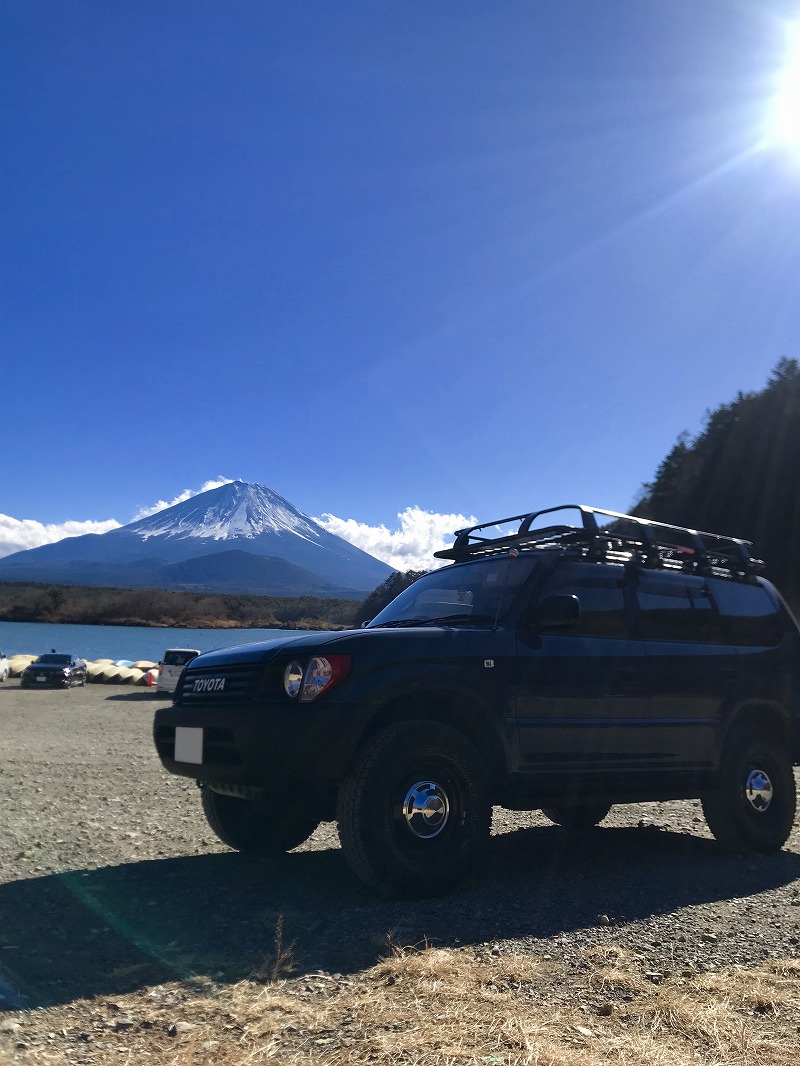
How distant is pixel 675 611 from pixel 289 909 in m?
3.22

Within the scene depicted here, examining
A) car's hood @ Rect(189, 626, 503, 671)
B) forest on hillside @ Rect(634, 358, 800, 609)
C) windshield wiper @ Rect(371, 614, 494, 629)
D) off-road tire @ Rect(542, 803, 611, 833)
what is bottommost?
off-road tire @ Rect(542, 803, 611, 833)

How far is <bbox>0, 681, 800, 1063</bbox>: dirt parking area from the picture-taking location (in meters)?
3.47

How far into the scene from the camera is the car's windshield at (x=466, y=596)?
536 centimetres

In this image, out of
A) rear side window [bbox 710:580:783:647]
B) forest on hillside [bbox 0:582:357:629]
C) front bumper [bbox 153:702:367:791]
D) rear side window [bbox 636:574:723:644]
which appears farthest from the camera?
forest on hillside [bbox 0:582:357:629]

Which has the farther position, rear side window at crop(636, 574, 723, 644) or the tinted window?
rear side window at crop(636, 574, 723, 644)

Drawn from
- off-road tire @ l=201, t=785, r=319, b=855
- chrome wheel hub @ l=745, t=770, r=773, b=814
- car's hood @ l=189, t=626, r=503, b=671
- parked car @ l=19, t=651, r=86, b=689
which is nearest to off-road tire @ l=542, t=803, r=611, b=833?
chrome wheel hub @ l=745, t=770, r=773, b=814

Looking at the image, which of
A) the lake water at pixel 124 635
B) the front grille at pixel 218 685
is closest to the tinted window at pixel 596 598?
the front grille at pixel 218 685

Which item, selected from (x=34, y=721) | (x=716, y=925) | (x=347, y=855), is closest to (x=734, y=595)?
(x=716, y=925)

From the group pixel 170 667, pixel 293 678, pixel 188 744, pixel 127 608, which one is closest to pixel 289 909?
pixel 188 744

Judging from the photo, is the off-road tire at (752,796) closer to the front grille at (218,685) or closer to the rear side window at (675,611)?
the rear side window at (675,611)

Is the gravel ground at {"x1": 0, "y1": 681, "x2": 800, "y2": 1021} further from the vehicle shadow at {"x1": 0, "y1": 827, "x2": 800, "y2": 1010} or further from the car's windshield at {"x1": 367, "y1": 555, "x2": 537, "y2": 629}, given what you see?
the car's windshield at {"x1": 367, "y1": 555, "x2": 537, "y2": 629}

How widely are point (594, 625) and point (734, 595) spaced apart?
1.60 meters

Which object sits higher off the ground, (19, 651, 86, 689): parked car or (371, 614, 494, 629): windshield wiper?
(371, 614, 494, 629): windshield wiper

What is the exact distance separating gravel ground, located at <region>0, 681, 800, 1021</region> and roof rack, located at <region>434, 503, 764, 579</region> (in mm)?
2028
